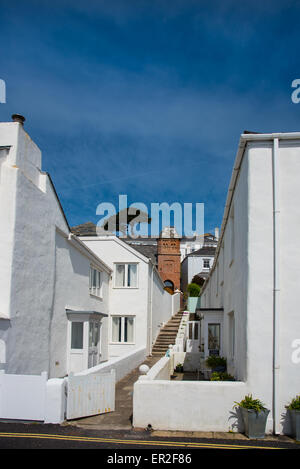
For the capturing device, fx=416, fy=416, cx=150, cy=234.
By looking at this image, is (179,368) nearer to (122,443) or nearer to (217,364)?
(217,364)

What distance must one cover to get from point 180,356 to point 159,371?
913cm

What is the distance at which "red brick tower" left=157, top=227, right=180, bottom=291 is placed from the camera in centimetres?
5078

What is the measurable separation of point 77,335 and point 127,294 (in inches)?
328

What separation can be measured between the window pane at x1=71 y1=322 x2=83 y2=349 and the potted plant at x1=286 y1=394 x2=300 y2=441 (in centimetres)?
977

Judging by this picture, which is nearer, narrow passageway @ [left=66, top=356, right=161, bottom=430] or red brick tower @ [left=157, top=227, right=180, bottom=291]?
narrow passageway @ [left=66, top=356, right=161, bottom=430]

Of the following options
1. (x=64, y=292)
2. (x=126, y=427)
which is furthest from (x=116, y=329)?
(x=126, y=427)

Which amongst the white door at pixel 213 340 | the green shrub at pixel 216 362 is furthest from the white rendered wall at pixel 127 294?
the green shrub at pixel 216 362

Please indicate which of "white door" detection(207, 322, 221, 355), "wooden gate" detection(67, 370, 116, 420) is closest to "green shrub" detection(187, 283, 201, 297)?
"white door" detection(207, 322, 221, 355)

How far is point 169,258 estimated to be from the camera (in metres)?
50.9

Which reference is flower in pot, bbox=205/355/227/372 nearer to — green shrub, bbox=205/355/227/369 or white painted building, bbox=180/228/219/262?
green shrub, bbox=205/355/227/369

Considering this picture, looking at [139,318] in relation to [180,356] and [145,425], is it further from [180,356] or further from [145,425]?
[145,425]

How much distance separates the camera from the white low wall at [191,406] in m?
9.01

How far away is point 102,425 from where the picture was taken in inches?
376
